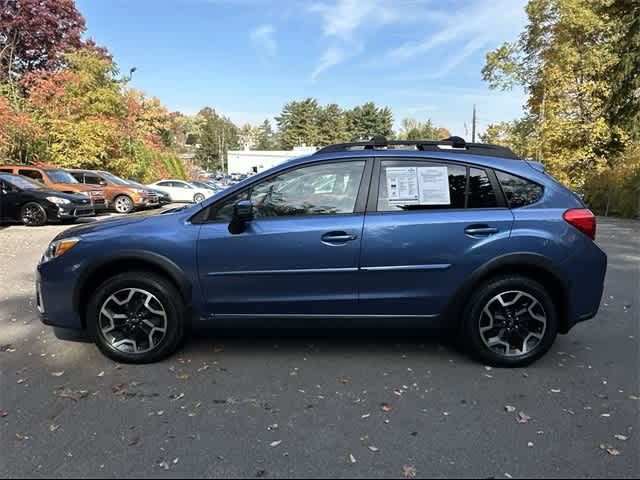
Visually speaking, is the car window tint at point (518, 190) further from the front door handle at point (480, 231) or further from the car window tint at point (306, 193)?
the car window tint at point (306, 193)

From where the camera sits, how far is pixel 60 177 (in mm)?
14852

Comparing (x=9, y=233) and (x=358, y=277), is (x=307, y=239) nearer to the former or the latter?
(x=358, y=277)

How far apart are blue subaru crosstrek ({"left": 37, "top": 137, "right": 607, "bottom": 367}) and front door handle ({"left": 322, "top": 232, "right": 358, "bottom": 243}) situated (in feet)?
0.04

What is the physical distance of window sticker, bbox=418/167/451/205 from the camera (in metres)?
3.53

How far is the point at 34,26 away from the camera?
2938 cm

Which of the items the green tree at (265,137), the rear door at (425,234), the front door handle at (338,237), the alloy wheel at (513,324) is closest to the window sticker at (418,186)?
the rear door at (425,234)

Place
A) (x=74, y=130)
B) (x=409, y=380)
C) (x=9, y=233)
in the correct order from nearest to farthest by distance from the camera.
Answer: (x=409, y=380) < (x=9, y=233) < (x=74, y=130)

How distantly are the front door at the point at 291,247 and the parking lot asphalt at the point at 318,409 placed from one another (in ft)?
1.73

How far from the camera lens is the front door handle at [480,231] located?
3.44 m

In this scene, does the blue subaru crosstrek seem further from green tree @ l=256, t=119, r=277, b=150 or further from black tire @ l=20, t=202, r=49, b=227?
green tree @ l=256, t=119, r=277, b=150

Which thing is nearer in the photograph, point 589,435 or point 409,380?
point 589,435

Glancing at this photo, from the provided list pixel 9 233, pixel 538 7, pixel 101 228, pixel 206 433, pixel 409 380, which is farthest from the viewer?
pixel 538 7

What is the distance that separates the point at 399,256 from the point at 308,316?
33.3 inches

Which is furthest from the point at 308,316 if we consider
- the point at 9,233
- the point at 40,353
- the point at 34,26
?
the point at 34,26
